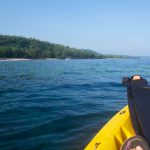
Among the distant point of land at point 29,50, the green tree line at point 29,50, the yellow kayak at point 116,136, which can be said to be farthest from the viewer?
the green tree line at point 29,50

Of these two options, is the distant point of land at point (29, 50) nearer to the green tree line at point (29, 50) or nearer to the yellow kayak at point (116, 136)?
the green tree line at point (29, 50)

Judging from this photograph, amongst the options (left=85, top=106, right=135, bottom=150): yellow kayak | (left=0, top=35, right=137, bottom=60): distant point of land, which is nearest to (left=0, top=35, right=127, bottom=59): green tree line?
(left=0, top=35, right=137, bottom=60): distant point of land

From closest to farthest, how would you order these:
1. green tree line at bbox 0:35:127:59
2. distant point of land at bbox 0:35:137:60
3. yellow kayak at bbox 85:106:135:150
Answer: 1. yellow kayak at bbox 85:106:135:150
2. distant point of land at bbox 0:35:137:60
3. green tree line at bbox 0:35:127:59

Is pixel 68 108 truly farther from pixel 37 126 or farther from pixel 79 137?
pixel 79 137

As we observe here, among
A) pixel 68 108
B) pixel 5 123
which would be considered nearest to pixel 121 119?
pixel 5 123

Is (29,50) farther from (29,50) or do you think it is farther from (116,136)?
(116,136)

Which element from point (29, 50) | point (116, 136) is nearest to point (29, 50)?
point (29, 50)

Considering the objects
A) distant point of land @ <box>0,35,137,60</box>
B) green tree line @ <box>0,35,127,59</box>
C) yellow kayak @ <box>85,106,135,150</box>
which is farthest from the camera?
green tree line @ <box>0,35,127,59</box>

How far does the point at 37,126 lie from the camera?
279 inches

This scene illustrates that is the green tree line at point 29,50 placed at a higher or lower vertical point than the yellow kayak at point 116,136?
higher

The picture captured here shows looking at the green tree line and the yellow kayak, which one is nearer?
the yellow kayak

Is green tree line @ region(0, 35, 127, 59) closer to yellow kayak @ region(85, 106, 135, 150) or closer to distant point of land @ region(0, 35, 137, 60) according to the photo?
distant point of land @ region(0, 35, 137, 60)

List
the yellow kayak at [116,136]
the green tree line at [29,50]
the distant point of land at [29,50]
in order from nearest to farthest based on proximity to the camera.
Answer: the yellow kayak at [116,136], the distant point of land at [29,50], the green tree line at [29,50]

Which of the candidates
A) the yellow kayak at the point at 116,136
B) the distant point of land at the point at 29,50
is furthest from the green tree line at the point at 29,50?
the yellow kayak at the point at 116,136
